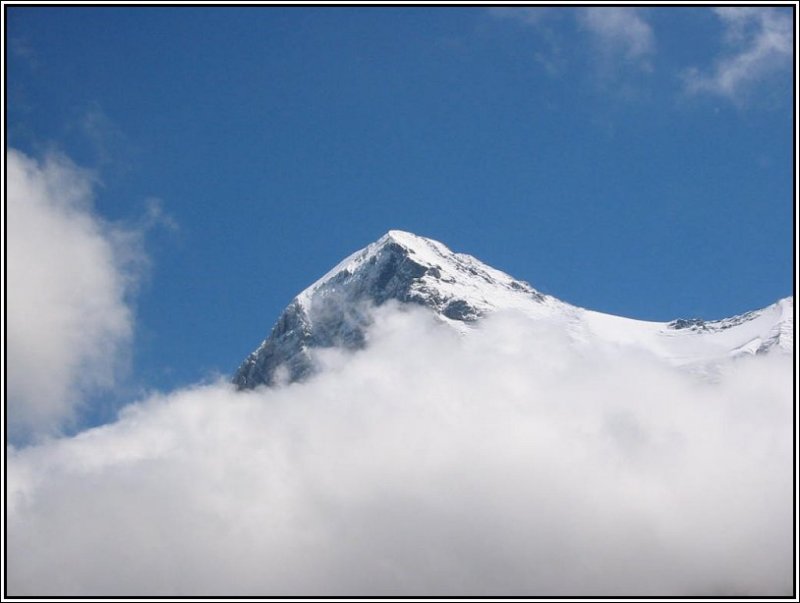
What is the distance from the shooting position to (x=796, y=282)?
611 ft

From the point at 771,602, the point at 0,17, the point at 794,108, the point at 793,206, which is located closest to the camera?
the point at 0,17

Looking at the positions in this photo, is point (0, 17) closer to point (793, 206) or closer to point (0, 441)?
point (0, 441)

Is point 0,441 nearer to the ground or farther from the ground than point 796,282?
nearer to the ground

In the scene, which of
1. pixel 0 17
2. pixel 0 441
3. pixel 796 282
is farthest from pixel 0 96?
pixel 796 282

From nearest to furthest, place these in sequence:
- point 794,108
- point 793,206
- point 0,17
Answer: point 0,17, point 794,108, point 793,206

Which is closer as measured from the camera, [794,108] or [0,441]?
[794,108]

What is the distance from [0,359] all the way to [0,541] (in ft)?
232

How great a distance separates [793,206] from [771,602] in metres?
88.2

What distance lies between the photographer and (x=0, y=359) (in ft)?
464

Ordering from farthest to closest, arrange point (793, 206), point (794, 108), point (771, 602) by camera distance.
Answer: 1. point (771, 602)
2. point (793, 206)
3. point (794, 108)

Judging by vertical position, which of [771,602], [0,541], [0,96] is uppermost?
[0,96]

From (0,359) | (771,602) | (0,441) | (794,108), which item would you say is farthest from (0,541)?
(794,108)

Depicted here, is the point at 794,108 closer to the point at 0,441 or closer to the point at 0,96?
the point at 0,96

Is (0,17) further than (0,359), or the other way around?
(0,359)
